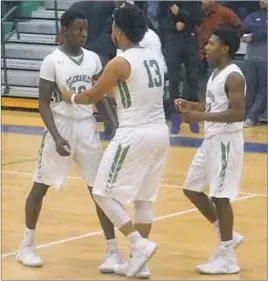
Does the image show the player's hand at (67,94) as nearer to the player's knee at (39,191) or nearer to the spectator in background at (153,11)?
the player's knee at (39,191)

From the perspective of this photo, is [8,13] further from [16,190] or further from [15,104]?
[16,190]

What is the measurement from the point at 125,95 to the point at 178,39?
22.6ft

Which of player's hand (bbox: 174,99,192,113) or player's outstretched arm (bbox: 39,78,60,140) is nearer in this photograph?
player's hand (bbox: 174,99,192,113)

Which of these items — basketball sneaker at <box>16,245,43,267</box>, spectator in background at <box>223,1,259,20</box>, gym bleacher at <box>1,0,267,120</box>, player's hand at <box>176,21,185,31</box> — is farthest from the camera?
gym bleacher at <box>1,0,267,120</box>

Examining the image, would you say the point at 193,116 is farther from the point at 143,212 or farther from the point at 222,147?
the point at 143,212

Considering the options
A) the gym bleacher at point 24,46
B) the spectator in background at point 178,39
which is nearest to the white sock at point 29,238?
the spectator in background at point 178,39

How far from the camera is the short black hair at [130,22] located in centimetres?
606

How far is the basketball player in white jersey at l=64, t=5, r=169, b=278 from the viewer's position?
19.9ft

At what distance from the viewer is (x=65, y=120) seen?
21.5 feet

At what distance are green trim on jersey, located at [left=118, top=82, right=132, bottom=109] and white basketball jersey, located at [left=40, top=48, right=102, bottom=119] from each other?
1.36 feet

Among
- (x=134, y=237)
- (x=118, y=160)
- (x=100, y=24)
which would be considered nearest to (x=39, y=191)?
(x=118, y=160)

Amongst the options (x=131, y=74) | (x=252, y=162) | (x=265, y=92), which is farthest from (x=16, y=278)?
(x=265, y=92)

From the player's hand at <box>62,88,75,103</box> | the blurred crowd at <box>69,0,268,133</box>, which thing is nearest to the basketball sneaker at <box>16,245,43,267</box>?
the player's hand at <box>62,88,75,103</box>

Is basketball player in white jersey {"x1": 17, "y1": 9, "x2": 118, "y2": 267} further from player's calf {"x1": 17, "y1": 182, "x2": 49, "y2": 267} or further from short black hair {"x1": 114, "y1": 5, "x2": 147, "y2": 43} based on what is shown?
short black hair {"x1": 114, "y1": 5, "x2": 147, "y2": 43}
